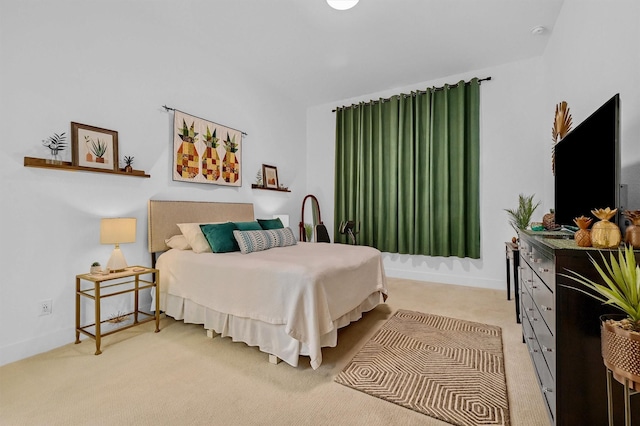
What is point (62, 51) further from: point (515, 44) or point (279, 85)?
point (515, 44)

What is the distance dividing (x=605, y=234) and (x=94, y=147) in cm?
352

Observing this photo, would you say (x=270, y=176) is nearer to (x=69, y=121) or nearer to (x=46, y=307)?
(x=69, y=121)

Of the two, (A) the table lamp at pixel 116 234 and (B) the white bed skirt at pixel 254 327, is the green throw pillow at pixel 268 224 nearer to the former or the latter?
(B) the white bed skirt at pixel 254 327

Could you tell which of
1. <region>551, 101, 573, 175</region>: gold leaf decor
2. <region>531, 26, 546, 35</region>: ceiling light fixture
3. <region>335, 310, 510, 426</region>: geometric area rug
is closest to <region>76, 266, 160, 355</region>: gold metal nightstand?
<region>335, 310, 510, 426</region>: geometric area rug

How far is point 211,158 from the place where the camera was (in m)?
3.75

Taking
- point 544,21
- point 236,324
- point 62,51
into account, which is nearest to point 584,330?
point 236,324

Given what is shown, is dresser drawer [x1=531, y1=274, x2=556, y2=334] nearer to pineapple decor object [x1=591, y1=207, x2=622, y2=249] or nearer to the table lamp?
pineapple decor object [x1=591, y1=207, x2=622, y2=249]

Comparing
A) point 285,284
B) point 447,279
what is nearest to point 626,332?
point 285,284

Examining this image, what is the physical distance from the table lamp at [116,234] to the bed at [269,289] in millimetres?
427

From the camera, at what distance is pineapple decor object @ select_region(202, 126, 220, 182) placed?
3.68m

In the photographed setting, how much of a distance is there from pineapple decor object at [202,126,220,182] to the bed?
1.63 ft

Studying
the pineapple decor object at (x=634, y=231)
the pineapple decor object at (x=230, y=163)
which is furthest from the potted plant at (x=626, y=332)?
the pineapple decor object at (x=230, y=163)

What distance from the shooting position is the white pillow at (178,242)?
3039 mm

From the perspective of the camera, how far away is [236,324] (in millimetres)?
2375
